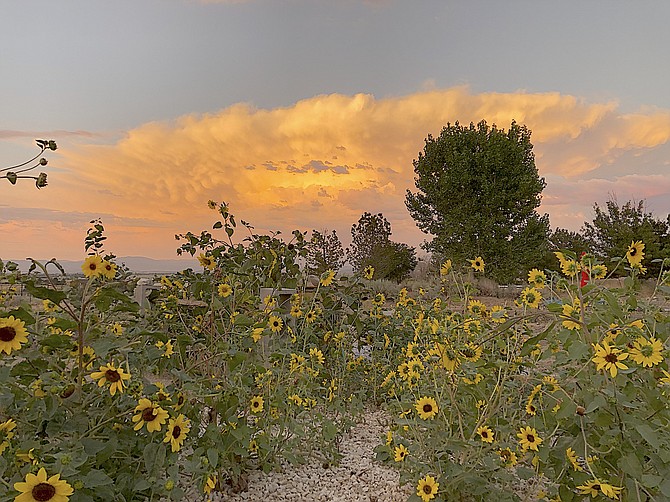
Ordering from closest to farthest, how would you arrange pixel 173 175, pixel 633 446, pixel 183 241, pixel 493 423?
pixel 633 446
pixel 493 423
pixel 183 241
pixel 173 175

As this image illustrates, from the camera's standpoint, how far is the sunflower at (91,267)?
1.35 meters

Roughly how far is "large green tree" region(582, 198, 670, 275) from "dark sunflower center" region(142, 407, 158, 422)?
1795 cm

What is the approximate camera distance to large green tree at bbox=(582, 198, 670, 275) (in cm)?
1723

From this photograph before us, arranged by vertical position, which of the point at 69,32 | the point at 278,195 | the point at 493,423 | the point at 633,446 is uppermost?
the point at 69,32

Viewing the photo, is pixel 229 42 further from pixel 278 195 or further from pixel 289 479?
pixel 289 479

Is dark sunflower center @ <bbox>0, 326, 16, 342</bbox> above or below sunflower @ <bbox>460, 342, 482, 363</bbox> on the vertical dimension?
above

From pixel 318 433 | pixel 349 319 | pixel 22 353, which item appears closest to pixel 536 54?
pixel 349 319

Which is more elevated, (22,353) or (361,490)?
(22,353)

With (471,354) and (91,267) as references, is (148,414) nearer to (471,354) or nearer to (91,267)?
(91,267)

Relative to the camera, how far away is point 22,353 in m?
1.41

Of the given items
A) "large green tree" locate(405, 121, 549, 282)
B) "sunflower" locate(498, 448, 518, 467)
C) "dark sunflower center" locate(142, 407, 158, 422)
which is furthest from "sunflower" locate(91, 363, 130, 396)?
"large green tree" locate(405, 121, 549, 282)

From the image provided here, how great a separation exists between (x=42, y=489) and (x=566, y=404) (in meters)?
1.29

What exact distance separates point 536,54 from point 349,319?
4.29 metres

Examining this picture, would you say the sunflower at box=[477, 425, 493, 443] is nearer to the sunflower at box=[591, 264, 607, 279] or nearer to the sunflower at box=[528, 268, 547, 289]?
the sunflower at box=[528, 268, 547, 289]
